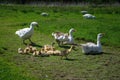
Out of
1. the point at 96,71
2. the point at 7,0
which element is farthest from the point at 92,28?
the point at 7,0

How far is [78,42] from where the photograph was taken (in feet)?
71.3

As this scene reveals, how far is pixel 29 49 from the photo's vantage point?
58.5ft

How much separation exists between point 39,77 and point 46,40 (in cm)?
837

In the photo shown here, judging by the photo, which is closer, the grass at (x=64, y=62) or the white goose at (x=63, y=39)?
the grass at (x=64, y=62)

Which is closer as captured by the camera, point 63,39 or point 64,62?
point 64,62

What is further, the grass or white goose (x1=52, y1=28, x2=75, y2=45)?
white goose (x1=52, y1=28, x2=75, y2=45)

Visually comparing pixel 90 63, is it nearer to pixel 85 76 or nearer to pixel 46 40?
pixel 85 76

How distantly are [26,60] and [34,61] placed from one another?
1.25ft

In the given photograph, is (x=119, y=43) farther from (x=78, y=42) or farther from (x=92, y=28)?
(x=92, y=28)

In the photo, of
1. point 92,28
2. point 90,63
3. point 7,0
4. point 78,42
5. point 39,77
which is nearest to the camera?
point 39,77

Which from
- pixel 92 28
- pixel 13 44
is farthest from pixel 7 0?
pixel 13 44

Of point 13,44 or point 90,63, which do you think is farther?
point 13,44

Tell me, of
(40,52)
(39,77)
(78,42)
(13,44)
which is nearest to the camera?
(39,77)

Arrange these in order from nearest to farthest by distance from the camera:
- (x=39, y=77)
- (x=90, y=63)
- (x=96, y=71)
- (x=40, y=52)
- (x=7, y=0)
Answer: (x=39, y=77), (x=96, y=71), (x=90, y=63), (x=40, y=52), (x=7, y=0)
